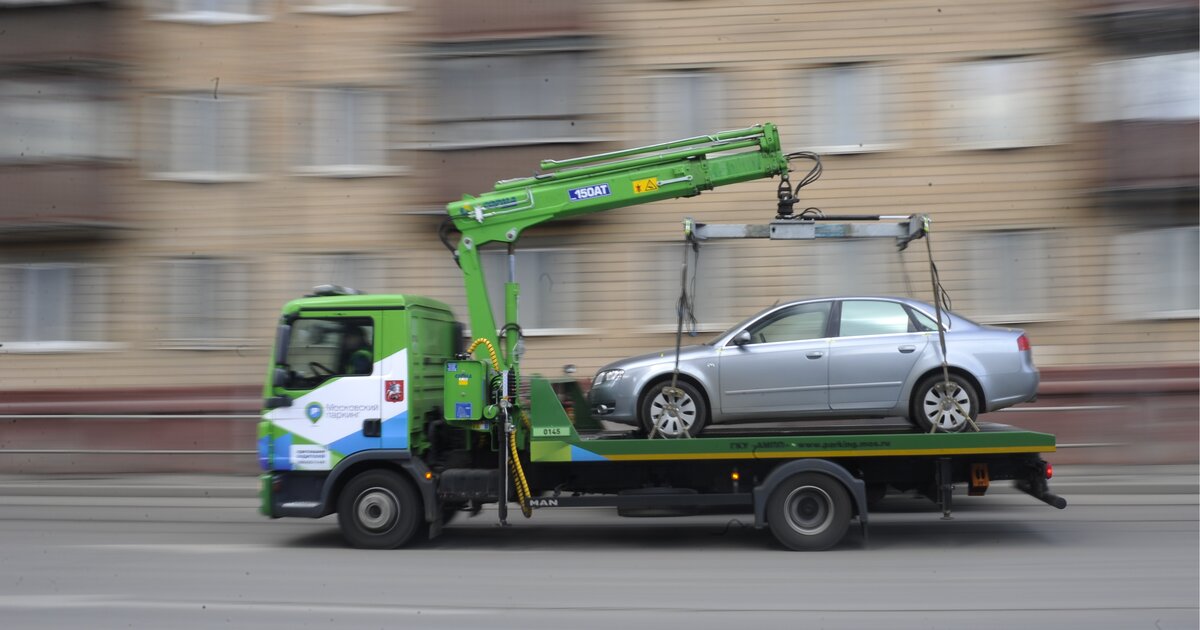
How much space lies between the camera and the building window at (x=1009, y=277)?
16.0 metres

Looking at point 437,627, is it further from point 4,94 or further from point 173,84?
point 4,94

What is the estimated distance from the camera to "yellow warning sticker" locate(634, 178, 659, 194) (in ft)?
31.4

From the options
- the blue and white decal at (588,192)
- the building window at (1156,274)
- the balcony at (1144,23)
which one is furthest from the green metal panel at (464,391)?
the balcony at (1144,23)

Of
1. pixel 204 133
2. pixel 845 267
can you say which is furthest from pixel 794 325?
Result: pixel 204 133

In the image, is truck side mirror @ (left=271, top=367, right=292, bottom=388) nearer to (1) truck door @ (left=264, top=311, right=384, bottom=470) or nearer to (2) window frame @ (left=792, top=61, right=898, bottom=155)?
(1) truck door @ (left=264, top=311, right=384, bottom=470)

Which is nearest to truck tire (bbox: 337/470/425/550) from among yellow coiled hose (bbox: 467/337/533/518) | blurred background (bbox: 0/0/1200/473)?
yellow coiled hose (bbox: 467/337/533/518)

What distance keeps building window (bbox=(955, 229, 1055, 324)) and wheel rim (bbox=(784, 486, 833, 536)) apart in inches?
322

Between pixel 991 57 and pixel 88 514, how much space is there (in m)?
14.4

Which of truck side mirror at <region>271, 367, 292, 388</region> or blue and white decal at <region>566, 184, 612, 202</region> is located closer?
truck side mirror at <region>271, 367, 292, 388</region>

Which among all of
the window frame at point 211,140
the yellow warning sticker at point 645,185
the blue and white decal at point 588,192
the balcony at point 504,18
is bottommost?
the blue and white decal at point 588,192

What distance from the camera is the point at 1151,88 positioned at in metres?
15.6

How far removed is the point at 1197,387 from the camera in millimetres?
15148

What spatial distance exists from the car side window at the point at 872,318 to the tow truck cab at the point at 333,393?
4.05m

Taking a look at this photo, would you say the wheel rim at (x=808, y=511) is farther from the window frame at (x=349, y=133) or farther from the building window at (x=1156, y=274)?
the window frame at (x=349, y=133)
